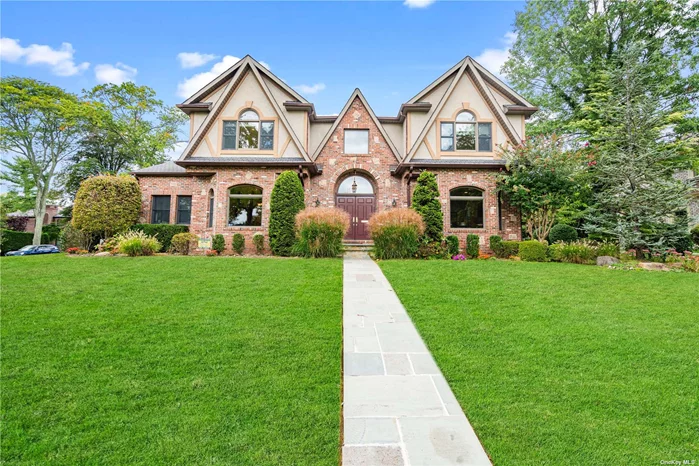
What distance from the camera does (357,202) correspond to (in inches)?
→ 564

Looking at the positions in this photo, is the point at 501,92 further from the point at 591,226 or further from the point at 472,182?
the point at 591,226

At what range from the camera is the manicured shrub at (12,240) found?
20.9 metres

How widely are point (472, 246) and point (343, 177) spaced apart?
19.9 ft

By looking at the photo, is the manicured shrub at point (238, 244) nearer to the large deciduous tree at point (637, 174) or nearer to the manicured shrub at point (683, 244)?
the large deciduous tree at point (637, 174)

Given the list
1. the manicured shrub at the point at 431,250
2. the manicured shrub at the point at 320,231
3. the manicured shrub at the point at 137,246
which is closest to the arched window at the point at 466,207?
the manicured shrub at the point at 431,250

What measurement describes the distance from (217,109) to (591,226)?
1474cm

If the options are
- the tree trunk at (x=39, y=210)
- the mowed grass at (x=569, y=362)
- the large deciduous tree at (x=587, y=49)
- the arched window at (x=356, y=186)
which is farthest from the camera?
the tree trunk at (x=39, y=210)

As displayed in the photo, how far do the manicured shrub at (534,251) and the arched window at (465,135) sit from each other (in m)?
4.76

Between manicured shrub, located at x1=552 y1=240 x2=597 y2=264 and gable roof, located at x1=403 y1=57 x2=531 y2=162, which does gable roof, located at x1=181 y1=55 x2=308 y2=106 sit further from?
manicured shrub, located at x1=552 y1=240 x2=597 y2=264

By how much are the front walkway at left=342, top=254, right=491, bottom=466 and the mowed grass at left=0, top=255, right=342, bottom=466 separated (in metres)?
0.21

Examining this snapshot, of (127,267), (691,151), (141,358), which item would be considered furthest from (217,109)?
(691,151)

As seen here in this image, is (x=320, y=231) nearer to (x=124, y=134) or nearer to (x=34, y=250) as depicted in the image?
(x=34, y=250)

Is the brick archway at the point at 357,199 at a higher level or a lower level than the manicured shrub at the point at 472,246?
higher

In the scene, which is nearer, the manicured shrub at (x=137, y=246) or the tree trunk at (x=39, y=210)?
the manicured shrub at (x=137, y=246)
